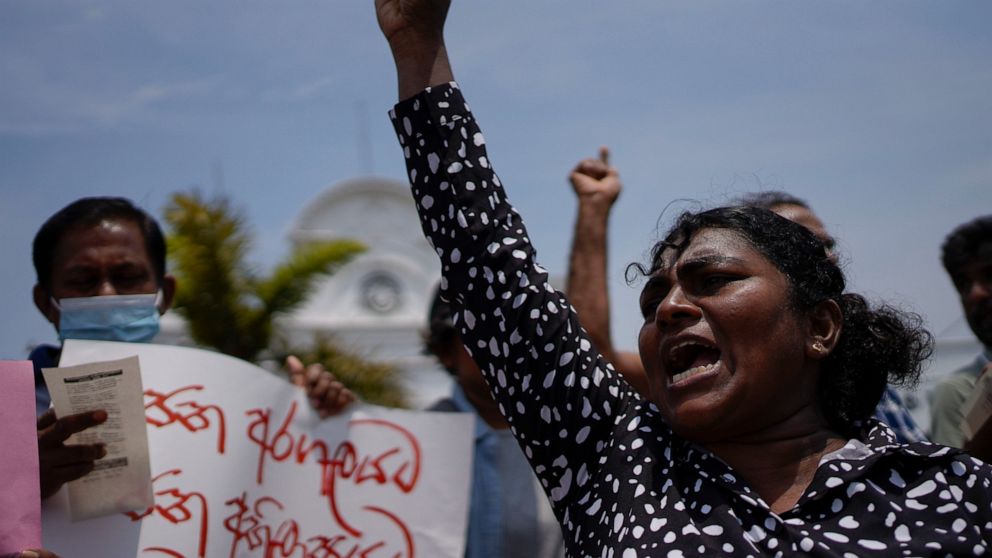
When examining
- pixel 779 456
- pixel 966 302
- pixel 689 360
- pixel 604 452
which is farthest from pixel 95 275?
pixel 966 302

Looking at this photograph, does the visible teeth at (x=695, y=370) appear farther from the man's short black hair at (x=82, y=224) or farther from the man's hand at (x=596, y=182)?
the man's short black hair at (x=82, y=224)

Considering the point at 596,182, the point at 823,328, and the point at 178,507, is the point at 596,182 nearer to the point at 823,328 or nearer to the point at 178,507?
the point at 823,328

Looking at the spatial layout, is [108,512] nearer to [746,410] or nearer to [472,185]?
[472,185]

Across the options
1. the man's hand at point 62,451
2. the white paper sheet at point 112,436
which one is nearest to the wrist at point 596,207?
the white paper sheet at point 112,436

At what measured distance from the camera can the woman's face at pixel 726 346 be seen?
2152 mm

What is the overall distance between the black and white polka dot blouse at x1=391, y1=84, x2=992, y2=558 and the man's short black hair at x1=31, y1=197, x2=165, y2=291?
43.0 inches

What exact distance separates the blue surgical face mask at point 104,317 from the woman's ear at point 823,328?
165cm

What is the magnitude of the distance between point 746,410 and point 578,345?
13.2 inches

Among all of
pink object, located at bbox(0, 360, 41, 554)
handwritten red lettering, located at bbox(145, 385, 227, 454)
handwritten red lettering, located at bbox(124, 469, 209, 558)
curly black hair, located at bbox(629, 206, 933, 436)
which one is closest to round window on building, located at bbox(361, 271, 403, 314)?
handwritten red lettering, located at bbox(145, 385, 227, 454)

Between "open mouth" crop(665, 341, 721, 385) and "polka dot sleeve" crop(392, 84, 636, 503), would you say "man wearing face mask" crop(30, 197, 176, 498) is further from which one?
"open mouth" crop(665, 341, 721, 385)

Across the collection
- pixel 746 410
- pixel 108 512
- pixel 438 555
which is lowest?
pixel 438 555

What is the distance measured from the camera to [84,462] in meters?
2.52

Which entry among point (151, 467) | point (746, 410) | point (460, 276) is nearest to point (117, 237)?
point (151, 467)

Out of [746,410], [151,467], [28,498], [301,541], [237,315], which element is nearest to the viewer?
[746,410]
